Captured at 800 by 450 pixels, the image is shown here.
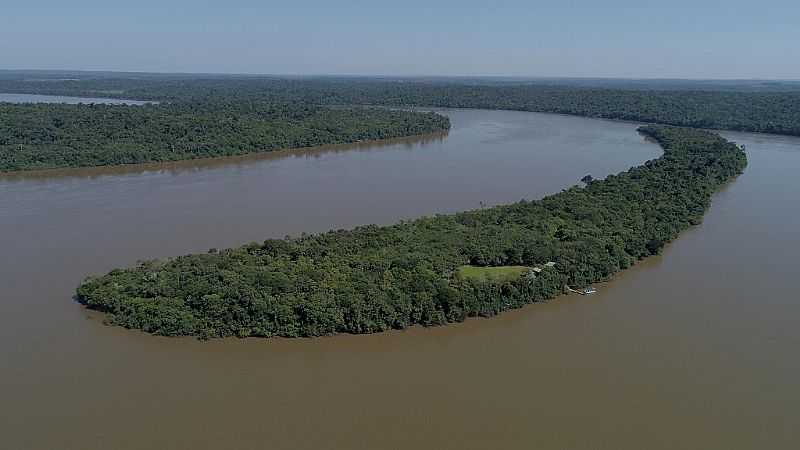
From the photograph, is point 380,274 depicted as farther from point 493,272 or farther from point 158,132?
point 158,132

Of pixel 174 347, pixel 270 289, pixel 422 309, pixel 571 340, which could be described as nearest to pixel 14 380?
pixel 174 347

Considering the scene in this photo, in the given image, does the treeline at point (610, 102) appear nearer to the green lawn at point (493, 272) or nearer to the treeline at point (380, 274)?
the treeline at point (380, 274)

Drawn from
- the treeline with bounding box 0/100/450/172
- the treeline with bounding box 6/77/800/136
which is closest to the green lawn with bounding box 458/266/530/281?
the treeline with bounding box 0/100/450/172

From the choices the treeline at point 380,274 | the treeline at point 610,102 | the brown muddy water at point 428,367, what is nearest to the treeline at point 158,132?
the brown muddy water at point 428,367

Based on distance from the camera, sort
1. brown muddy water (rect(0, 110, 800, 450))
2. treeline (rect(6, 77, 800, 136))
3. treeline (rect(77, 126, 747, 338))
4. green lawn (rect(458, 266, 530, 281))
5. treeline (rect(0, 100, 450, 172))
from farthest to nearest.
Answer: treeline (rect(6, 77, 800, 136)), treeline (rect(0, 100, 450, 172)), green lawn (rect(458, 266, 530, 281)), treeline (rect(77, 126, 747, 338)), brown muddy water (rect(0, 110, 800, 450))

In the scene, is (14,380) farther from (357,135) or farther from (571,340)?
(357,135)

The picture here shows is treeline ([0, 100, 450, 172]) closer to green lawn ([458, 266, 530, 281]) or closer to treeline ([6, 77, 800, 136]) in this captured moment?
treeline ([6, 77, 800, 136])

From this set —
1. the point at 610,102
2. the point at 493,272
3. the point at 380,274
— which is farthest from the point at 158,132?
the point at 610,102
